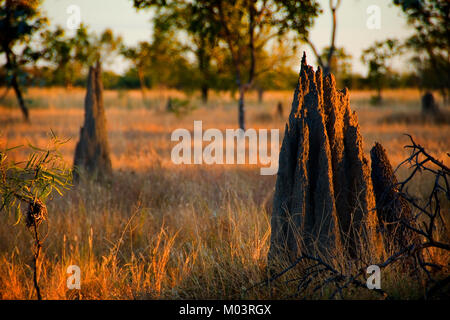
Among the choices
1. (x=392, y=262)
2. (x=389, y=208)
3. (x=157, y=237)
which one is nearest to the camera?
(x=392, y=262)

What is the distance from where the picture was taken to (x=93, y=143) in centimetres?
703

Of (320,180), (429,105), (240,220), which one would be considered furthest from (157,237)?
(429,105)

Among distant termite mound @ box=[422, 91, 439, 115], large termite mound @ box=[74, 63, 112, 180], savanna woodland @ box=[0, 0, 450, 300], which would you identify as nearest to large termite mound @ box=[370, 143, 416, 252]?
savanna woodland @ box=[0, 0, 450, 300]

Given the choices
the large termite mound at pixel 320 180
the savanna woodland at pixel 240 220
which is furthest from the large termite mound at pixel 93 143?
the large termite mound at pixel 320 180

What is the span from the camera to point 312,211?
331cm

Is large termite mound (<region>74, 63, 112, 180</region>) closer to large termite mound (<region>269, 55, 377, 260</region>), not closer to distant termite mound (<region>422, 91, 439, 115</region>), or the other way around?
large termite mound (<region>269, 55, 377, 260</region>)

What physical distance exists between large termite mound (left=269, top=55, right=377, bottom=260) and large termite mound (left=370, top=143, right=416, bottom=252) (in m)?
0.21

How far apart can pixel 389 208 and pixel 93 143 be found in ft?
17.4

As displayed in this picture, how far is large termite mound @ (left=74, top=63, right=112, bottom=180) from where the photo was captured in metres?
6.97

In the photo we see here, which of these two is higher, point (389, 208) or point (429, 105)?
point (429, 105)

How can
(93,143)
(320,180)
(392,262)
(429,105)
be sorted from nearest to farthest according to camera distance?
(392,262) → (320,180) → (93,143) → (429,105)

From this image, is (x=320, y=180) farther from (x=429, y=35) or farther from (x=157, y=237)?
(x=429, y=35)

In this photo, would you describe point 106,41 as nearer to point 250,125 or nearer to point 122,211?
point 250,125
